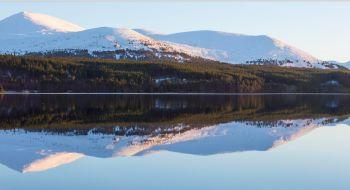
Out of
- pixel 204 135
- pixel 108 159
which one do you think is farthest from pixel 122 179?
pixel 204 135

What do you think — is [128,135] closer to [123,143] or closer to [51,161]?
[123,143]

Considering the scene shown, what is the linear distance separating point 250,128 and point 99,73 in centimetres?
12275

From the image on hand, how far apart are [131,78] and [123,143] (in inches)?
5045

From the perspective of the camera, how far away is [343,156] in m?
26.1

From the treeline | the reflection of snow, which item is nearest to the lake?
the reflection of snow

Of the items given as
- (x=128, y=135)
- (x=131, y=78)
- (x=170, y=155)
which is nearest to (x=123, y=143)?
(x=128, y=135)

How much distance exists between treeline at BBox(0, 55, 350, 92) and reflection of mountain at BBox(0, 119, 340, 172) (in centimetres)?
11295

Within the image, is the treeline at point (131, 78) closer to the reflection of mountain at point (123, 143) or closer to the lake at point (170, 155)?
the lake at point (170, 155)

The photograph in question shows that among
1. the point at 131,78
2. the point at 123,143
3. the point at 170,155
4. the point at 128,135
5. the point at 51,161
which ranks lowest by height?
the point at 131,78

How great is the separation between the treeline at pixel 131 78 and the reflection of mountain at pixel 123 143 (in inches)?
4447

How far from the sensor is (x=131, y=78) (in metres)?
157

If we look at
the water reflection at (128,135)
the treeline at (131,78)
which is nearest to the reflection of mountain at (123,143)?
the water reflection at (128,135)

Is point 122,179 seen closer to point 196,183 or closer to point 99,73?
point 196,183

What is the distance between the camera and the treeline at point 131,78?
148125 millimetres
